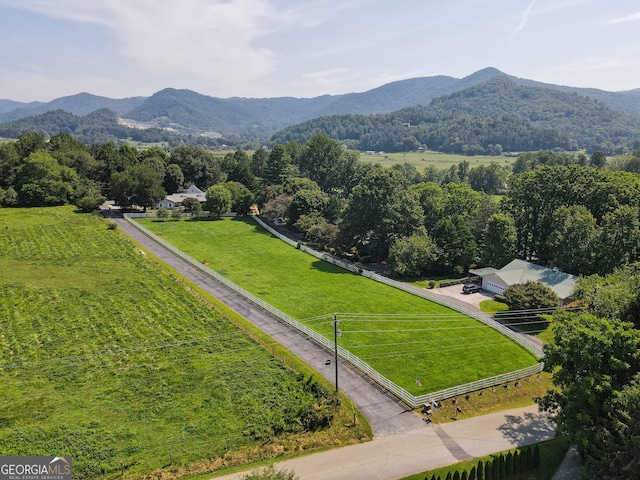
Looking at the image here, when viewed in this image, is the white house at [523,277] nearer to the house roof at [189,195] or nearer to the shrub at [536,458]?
the shrub at [536,458]

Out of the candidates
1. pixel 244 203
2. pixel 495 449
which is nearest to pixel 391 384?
pixel 495 449

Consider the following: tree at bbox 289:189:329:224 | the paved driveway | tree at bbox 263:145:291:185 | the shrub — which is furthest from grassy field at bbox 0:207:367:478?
tree at bbox 263:145:291:185

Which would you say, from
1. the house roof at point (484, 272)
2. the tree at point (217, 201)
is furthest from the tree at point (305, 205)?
the house roof at point (484, 272)

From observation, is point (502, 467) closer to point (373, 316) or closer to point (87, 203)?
point (373, 316)

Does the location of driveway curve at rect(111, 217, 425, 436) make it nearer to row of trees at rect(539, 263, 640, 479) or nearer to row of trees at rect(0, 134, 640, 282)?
row of trees at rect(539, 263, 640, 479)

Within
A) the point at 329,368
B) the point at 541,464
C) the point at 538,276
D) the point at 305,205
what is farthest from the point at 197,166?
the point at 541,464

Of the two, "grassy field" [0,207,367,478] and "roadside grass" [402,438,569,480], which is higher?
"grassy field" [0,207,367,478]
